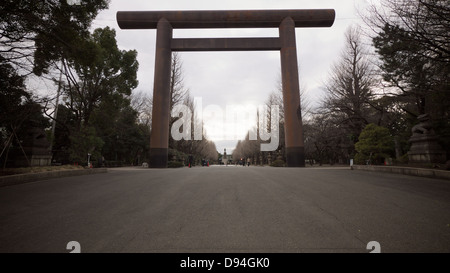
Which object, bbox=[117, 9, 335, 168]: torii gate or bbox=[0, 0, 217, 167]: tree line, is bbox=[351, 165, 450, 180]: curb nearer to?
bbox=[117, 9, 335, 168]: torii gate

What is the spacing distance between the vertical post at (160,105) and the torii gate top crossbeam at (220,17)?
979mm

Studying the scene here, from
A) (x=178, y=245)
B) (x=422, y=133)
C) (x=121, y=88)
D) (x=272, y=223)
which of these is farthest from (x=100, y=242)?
(x=121, y=88)

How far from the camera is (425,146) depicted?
27.4 ft

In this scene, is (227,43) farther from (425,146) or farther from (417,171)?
(417,171)

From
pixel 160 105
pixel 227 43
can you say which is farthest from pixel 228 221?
pixel 227 43

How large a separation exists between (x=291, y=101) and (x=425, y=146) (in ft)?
24.9

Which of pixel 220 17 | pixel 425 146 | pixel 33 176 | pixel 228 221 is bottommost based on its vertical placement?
pixel 228 221

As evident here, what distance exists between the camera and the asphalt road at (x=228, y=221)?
2100 mm

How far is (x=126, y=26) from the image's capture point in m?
15.4

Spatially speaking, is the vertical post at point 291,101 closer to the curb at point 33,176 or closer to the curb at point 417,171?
the curb at point 417,171

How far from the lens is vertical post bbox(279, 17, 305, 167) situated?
1414cm

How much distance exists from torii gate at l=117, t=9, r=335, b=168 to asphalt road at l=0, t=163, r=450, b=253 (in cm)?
992

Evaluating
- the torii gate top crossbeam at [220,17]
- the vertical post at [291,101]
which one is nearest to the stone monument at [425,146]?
the vertical post at [291,101]
